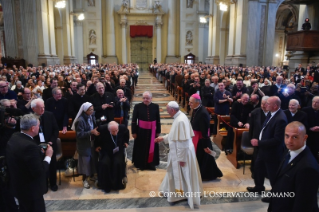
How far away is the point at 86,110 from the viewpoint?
16.0 ft

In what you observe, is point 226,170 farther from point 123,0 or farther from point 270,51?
point 123,0

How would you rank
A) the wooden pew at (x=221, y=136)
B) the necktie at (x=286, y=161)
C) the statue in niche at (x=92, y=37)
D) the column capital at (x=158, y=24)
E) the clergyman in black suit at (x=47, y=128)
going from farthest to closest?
the column capital at (x=158, y=24) < the statue in niche at (x=92, y=37) < the wooden pew at (x=221, y=136) < the clergyman in black suit at (x=47, y=128) < the necktie at (x=286, y=161)

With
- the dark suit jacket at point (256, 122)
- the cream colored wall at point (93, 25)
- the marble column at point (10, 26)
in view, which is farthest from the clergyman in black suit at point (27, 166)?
the cream colored wall at point (93, 25)

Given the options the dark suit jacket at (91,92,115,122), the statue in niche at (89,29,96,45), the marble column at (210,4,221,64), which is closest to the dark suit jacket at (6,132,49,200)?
Answer: the dark suit jacket at (91,92,115,122)

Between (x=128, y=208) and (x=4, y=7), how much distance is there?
1838cm

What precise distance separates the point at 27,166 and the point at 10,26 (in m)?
18.1

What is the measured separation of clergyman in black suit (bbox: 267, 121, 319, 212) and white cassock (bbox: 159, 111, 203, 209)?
1.55 meters

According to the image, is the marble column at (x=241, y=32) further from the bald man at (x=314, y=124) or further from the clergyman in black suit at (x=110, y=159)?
the clergyman in black suit at (x=110, y=159)

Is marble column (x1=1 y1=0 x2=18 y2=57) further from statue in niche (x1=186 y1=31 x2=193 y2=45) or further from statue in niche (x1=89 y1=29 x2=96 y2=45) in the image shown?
statue in niche (x1=186 y1=31 x2=193 y2=45)

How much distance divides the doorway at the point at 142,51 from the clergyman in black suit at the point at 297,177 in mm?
35465

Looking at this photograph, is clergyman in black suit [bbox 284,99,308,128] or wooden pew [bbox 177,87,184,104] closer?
clergyman in black suit [bbox 284,99,308,128]

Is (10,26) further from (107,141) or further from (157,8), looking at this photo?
(157,8)

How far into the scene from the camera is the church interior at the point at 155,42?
4.73 m

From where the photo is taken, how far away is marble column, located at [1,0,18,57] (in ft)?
56.4
